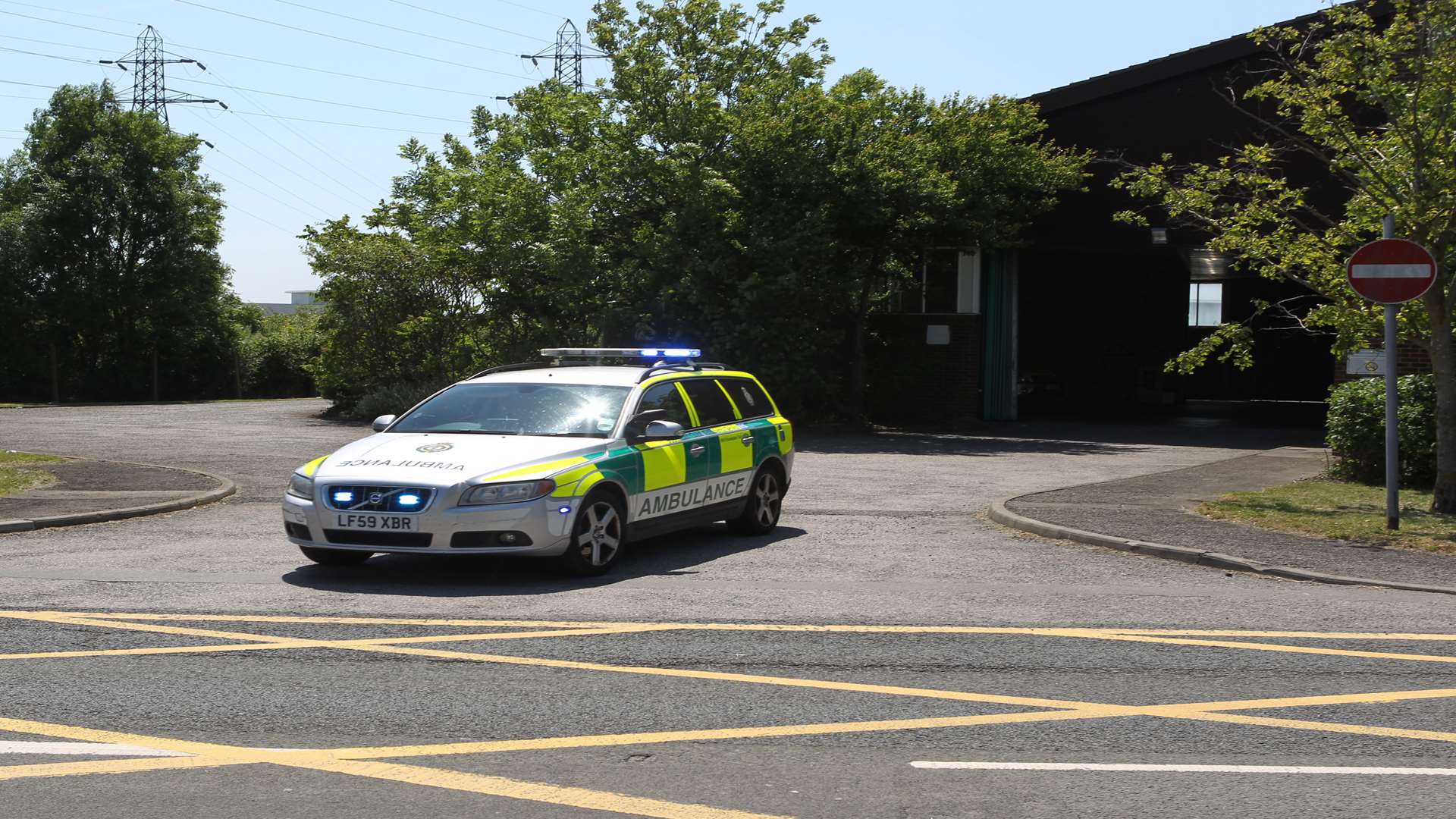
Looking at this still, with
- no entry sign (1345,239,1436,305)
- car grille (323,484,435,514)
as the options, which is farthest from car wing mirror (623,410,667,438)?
no entry sign (1345,239,1436,305)

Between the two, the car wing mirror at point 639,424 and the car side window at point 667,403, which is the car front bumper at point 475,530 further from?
the car side window at point 667,403

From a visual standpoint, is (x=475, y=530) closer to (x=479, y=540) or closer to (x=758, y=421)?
(x=479, y=540)

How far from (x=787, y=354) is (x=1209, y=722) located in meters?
21.7

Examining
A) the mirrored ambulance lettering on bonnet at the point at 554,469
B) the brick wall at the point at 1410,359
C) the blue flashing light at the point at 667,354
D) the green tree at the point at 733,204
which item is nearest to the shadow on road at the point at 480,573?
the mirrored ambulance lettering on bonnet at the point at 554,469

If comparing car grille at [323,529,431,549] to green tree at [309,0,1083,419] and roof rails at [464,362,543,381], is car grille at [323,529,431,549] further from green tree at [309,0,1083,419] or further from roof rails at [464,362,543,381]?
green tree at [309,0,1083,419]

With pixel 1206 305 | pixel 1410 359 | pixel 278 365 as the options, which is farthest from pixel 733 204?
pixel 278 365

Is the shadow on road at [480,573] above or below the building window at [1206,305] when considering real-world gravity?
below

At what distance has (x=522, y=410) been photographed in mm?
11188

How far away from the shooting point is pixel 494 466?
9.92 meters

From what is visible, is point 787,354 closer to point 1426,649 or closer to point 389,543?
point 389,543

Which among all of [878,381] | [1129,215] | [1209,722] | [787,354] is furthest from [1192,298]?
[1209,722]

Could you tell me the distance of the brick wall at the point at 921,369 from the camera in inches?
1206

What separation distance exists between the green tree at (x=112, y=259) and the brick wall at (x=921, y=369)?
105 feet

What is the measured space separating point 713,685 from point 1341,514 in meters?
9.14
